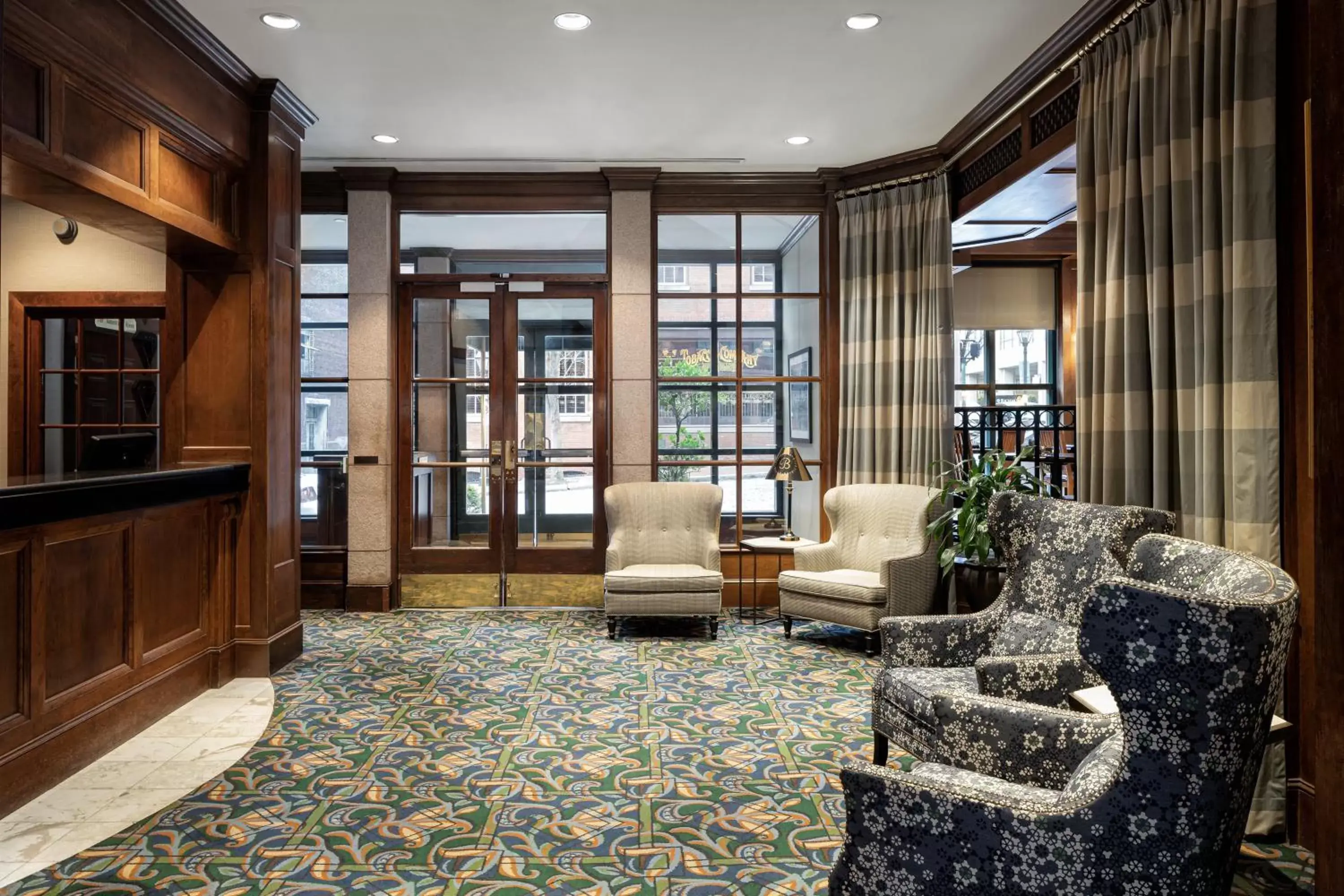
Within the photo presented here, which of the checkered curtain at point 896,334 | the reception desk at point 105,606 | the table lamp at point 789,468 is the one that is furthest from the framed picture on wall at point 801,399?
the reception desk at point 105,606

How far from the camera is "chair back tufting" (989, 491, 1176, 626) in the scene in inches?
110

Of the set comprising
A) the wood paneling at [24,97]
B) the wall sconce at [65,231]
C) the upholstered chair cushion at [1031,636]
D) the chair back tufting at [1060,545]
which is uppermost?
the wall sconce at [65,231]

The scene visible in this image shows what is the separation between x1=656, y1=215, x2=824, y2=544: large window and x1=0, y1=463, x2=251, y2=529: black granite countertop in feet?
10.1

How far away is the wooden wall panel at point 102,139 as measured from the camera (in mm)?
3301

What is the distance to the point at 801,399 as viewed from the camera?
642 centimetres

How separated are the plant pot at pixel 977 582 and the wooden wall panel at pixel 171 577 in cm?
406

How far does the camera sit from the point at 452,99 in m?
4.88

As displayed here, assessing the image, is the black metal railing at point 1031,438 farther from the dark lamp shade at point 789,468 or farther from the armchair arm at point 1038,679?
the armchair arm at point 1038,679

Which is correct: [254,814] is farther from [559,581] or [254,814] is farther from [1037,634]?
[559,581]

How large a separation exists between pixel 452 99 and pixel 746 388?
2871 mm

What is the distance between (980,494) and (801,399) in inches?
81.4

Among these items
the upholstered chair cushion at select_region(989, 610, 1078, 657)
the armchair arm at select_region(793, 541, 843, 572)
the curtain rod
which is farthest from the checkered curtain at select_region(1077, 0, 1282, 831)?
the armchair arm at select_region(793, 541, 843, 572)

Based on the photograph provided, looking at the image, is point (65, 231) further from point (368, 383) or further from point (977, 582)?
point (977, 582)

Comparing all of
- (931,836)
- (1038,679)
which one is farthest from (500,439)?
(931,836)
